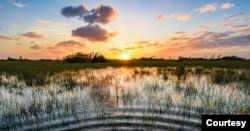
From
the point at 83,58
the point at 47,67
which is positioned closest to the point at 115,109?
the point at 47,67

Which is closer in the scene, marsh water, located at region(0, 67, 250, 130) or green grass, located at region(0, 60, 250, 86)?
marsh water, located at region(0, 67, 250, 130)

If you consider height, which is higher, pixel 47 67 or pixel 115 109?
pixel 47 67

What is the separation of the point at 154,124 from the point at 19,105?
4.93 meters

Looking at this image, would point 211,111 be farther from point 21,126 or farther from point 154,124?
point 21,126

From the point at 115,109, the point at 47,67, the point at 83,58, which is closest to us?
the point at 115,109

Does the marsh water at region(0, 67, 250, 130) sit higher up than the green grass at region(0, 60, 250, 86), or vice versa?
the green grass at region(0, 60, 250, 86)

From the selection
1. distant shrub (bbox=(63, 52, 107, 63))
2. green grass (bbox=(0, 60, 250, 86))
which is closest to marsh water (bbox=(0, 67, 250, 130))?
green grass (bbox=(0, 60, 250, 86))

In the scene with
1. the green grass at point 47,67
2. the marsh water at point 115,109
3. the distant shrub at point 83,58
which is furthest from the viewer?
the distant shrub at point 83,58

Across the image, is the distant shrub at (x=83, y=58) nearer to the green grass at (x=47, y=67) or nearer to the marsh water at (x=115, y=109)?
the green grass at (x=47, y=67)

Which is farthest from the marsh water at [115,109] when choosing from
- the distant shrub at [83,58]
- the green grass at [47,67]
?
the distant shrub at [83,58]

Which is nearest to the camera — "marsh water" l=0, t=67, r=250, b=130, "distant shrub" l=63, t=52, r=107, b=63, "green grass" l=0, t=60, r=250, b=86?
"marsh water" l=0, t=67, r=250, b=130

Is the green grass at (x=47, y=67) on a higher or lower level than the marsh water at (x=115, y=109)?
higher

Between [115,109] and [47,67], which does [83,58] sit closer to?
[47,67]

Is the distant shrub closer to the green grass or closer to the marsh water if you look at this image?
the green grass
